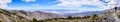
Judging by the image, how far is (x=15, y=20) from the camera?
505 cm

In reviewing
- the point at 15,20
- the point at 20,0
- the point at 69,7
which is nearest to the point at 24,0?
the point at 20,0

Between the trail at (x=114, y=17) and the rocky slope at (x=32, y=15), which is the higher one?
the rocky slope at (x=32, y=15)

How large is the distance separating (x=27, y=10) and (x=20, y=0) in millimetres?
229

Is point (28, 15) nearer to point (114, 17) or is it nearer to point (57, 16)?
point (57, 16)

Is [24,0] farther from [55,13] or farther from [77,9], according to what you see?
[77,9]

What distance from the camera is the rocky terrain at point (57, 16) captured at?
5.07 m

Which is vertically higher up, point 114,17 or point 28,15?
point 28,15

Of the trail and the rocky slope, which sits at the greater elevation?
the rocky slope

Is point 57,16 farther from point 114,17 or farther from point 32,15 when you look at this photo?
point 114,17

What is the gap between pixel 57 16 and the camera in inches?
202

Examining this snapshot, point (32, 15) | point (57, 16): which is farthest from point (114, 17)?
point (32, 15)

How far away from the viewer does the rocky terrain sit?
5.07 meters

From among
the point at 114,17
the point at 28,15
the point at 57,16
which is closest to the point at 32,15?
the point at 28,15

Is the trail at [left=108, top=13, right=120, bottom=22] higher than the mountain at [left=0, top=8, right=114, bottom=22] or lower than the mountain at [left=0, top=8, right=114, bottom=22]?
lower
